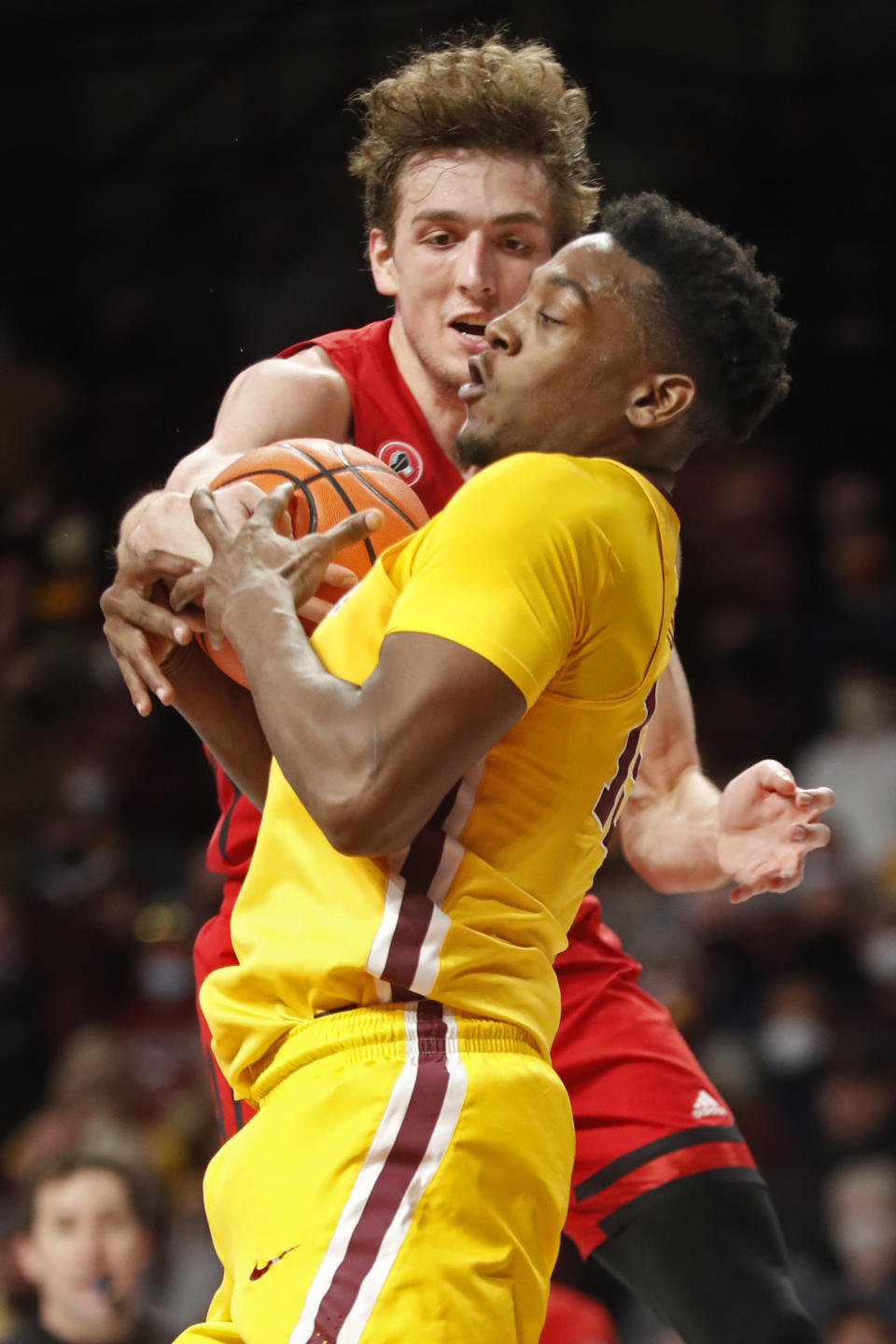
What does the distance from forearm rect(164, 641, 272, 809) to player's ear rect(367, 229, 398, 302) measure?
990 mm

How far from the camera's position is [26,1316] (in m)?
4.36

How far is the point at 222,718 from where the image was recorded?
8.40 feet

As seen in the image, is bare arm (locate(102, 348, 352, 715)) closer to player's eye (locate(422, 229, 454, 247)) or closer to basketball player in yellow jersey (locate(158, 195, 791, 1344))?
basketball player in yellow jersey (locate(158, 195, 791, 1344))

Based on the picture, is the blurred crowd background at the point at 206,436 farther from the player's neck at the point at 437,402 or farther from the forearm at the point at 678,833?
the player's neck at the point at 437,402

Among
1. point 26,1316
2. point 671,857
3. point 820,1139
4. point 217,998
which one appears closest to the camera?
point 217,998

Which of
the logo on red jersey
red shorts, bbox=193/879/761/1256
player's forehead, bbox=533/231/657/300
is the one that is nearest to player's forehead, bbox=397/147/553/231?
the logo on red jersey

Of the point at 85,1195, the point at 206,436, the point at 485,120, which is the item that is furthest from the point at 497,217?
the point at 206,436

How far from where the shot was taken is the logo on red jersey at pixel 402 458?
303 cm

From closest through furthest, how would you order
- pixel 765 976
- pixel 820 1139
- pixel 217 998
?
pixel 217 998
pixel 820 1139
pixel 765 976

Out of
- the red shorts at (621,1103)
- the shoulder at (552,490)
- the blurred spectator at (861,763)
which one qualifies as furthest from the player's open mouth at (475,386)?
the blurred spectator at (861,763)

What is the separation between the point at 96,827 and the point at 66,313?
296 cm

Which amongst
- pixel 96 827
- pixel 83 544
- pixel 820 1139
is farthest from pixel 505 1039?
pixel 83 544

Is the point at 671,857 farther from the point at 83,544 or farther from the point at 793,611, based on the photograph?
the point at 83,544

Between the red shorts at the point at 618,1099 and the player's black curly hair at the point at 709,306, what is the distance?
1.06m
